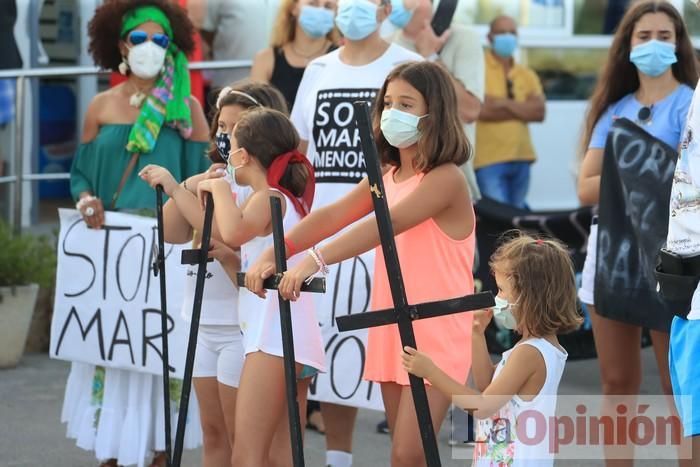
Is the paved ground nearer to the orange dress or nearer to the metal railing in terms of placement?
the metal railing

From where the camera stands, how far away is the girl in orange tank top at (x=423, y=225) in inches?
163

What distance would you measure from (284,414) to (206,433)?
38cm

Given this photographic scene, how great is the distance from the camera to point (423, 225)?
13.9ft

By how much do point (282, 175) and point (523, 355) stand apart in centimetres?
114

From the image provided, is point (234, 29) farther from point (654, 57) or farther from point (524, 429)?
point (524, 429)

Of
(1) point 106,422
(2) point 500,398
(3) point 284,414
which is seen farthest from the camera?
(1) point 106,422

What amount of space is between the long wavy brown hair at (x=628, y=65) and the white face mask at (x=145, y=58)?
1.79 metres

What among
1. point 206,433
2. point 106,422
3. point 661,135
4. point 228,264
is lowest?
point 106,422

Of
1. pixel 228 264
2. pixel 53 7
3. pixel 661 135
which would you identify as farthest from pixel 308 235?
pixel 53 7

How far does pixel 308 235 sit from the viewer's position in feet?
13.6

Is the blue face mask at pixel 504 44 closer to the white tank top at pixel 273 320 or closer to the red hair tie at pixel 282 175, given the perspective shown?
the red hair tie at pixel 282 175

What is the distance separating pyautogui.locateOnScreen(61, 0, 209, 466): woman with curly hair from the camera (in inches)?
224

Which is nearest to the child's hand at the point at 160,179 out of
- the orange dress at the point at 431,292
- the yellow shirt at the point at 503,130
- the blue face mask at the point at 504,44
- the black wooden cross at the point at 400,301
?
the orange dress at the point at 431,292

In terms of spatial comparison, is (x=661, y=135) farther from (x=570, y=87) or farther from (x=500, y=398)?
(x=570, y=87)
